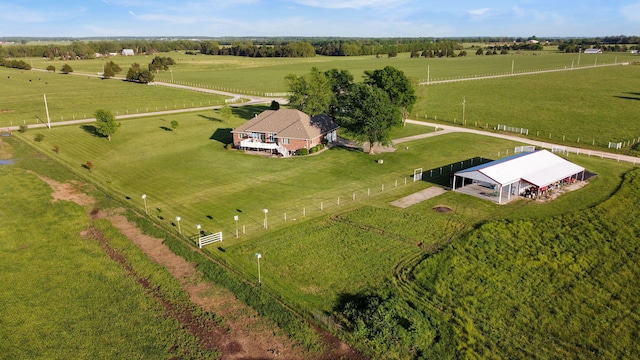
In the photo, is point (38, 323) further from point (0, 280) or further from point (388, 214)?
point (388, 214)

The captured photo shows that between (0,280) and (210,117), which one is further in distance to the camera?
(210,117)

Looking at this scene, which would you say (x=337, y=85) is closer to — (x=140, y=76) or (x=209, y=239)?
(x=209, y=239)

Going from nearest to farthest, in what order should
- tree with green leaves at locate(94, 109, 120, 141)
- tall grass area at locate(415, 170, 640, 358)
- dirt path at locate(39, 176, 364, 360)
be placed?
dirt path at locate(39, 176, 364, 360) → tall grass area at locate(415, 170, 640, 358) → tree with green leaves at locate(94, 109, 120, 141)

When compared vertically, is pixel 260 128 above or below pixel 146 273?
above

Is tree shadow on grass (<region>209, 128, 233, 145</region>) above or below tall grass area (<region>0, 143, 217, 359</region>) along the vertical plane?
above

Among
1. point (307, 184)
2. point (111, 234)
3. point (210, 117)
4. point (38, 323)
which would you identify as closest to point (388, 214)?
point (307, 184)

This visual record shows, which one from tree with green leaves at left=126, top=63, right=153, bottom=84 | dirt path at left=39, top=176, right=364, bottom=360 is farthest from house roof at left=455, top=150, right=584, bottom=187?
tree with green leaves at left=126, top=63, right=153, bottom=84

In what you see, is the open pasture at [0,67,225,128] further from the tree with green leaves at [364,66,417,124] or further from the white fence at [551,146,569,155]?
the white fence at [551,146,569,155]
